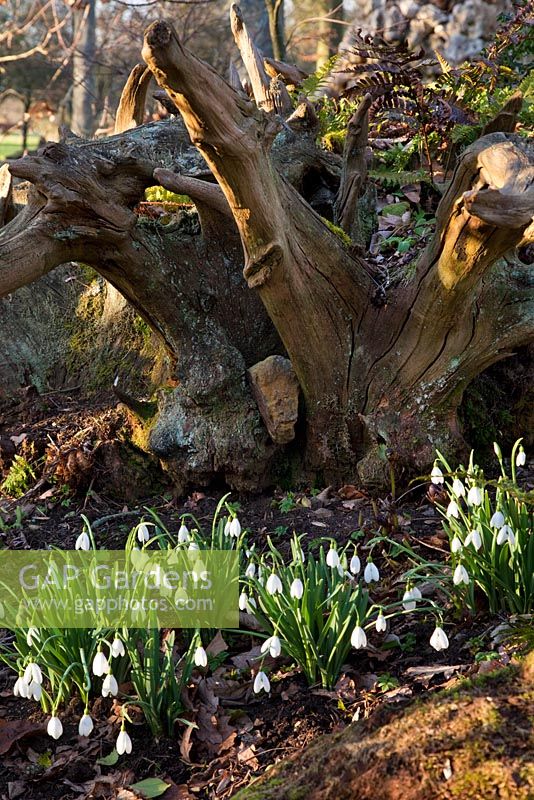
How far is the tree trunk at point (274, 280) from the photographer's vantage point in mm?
3104

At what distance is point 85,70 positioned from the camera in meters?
12.2

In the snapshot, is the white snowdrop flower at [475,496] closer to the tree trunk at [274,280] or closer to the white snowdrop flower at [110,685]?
the tree trunk at [274,280]

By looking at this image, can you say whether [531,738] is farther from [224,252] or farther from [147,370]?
[147,370]

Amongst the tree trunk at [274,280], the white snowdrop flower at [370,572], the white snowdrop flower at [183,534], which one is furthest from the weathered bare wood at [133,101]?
the white snowdrop flower at [370,572]

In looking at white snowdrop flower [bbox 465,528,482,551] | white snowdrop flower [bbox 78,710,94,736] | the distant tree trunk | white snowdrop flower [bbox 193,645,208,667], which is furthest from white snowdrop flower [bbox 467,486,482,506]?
the distant tree trunk

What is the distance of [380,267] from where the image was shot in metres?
4.34

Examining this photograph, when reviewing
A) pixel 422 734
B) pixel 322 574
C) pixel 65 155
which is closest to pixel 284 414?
pixel 322 574

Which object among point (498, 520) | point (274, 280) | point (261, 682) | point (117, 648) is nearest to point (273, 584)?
point (261, 682)

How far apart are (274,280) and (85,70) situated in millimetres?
10238

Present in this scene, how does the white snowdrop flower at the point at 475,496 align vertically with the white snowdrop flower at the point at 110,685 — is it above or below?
above

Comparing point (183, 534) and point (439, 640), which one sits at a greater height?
point (183, 534)

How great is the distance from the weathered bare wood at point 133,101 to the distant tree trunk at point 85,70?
6.50m

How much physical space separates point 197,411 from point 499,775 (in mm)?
2881

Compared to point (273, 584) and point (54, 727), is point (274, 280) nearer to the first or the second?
point (273, 584)
